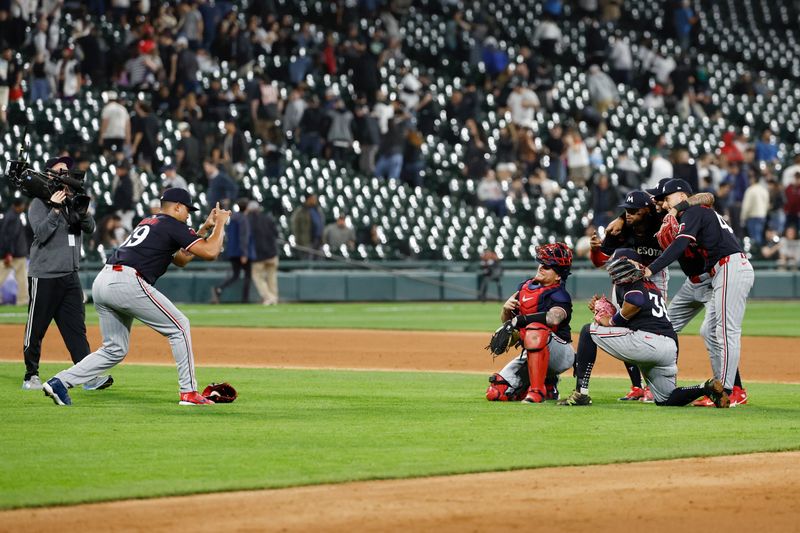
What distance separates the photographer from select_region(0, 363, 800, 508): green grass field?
6953 millimetres

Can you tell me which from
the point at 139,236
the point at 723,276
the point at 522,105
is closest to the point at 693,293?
the point at 723,276

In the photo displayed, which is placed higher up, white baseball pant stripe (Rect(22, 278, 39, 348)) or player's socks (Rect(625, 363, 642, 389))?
white baseball pant stripe (Rect(22, 278, 39, 348))

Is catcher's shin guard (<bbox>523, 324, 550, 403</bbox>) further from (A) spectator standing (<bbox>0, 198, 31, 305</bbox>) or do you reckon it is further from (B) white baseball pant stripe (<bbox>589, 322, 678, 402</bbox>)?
(A) spectator standing (<bbox>0, 198, 31, 305</bbox>)

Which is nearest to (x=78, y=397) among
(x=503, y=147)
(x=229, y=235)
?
(x=229, y=235)

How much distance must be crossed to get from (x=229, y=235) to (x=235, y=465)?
18658 mm

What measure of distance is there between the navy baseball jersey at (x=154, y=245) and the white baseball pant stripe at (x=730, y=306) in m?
3.81

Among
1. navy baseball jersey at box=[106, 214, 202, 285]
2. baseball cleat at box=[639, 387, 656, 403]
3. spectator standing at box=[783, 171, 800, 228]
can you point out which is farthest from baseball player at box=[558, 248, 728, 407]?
spectator standing at box=[783, 171, 800, 228]

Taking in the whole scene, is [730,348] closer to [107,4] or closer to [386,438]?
[386,438]

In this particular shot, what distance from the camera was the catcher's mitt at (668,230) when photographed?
10.4m

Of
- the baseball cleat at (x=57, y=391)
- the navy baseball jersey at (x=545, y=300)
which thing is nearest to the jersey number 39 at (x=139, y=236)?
the baseball cleat at (x=57, y=391)

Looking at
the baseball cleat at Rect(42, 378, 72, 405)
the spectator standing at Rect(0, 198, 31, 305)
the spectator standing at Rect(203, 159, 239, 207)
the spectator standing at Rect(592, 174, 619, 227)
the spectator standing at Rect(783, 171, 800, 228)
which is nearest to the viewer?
the baseball cleat at Rect(42, 378, 72, 405)

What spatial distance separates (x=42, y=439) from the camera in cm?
816

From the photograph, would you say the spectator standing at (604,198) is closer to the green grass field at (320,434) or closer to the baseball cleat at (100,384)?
the green grass field at (320,434)

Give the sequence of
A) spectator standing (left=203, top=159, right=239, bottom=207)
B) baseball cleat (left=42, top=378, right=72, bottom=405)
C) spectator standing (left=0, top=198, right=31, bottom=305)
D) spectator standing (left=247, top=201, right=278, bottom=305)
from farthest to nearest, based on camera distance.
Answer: spectator standing (left=203, top=159, right=239, bottom=207) < spectator standing (left=247, top=201, right=278, bottom=305) < spectator standing (left=0, top=198, right=31, bottom=305) < baseball cleat (left=42, top=378, right=72, bottom=405)
